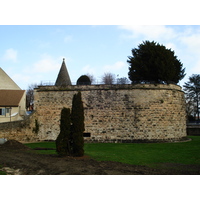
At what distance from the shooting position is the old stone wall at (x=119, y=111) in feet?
73.3

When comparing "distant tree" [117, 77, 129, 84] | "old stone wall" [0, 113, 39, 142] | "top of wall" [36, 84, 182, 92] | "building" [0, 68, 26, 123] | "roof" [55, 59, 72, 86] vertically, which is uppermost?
"roof" [55, 59, 72, 86]

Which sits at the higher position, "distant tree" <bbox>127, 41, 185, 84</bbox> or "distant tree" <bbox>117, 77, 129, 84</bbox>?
"distant tree" <bbox>127, 41, 185, 84</bbox>

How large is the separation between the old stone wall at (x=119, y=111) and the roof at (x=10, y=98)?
21.0 ft

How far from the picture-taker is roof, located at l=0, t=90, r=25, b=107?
28.2 meters

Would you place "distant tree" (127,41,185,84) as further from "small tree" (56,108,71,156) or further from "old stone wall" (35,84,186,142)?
"small tree" (56,108,71,156)

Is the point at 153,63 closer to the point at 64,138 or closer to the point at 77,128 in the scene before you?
the point at 77,128

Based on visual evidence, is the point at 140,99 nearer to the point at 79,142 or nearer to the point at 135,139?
the point at 135,139

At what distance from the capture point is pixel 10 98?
29.2 m

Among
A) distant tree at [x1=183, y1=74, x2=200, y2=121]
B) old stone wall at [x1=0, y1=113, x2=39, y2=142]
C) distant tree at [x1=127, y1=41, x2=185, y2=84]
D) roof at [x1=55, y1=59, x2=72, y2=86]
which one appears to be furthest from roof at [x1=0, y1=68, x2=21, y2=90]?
distant tree at [x1=183, y1=74, x2=200, y2=121]

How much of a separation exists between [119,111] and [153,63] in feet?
33.6

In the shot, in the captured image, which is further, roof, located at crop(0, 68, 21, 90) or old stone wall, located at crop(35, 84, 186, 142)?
roof, located at crop(0, 68, 21, 90)

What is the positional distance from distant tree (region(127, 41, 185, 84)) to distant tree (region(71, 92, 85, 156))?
15781mm

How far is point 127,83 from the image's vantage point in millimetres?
23047

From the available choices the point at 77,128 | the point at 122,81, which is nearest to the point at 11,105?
the point at 122,81
